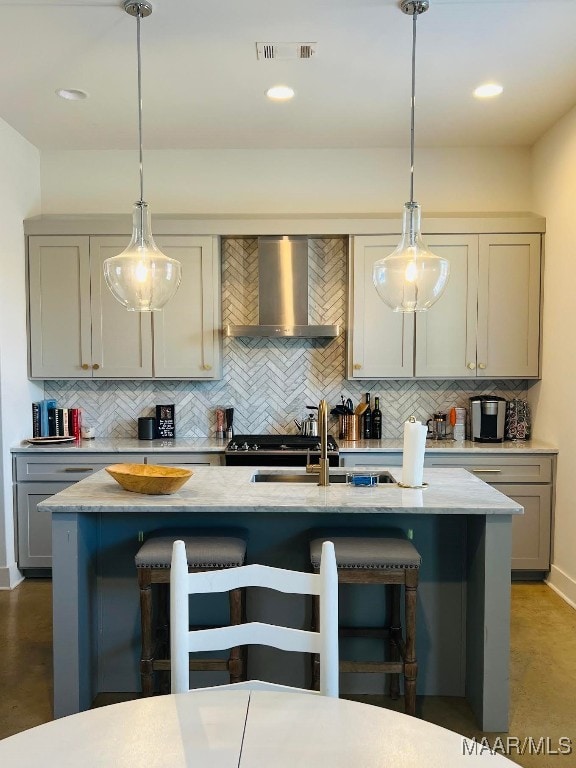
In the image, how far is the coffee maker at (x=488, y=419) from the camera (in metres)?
4.37

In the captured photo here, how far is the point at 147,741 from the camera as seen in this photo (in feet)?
3.73

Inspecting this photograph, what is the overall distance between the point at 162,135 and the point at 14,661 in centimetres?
345

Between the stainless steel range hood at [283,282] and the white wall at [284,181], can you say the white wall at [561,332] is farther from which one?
the stainless steel range hood at [283,282]

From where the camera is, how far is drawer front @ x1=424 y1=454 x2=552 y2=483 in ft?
13.3

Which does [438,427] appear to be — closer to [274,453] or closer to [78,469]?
[274,453]

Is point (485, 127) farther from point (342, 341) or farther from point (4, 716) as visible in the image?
point (4, 716)

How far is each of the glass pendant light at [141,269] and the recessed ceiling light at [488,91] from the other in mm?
1941

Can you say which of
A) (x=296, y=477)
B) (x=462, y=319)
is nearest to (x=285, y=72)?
(x=462, y=319)

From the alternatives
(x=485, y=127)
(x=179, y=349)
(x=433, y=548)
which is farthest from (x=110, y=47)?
(x=433, y=548)

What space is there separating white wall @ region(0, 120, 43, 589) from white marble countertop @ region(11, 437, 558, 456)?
0.20 metres

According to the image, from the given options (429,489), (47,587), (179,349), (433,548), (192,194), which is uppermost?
(192,194)

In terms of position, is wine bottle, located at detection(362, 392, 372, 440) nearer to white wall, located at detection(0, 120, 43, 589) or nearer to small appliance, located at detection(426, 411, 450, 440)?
small appliance, located at detection(426, 411, 450, 440)

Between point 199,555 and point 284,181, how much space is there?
10.4 ft

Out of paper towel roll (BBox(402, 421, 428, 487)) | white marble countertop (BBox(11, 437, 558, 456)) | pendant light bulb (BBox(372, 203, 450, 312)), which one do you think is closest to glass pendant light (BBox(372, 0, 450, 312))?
pendant light bulb (BBox(372, 203, 450, 312))
